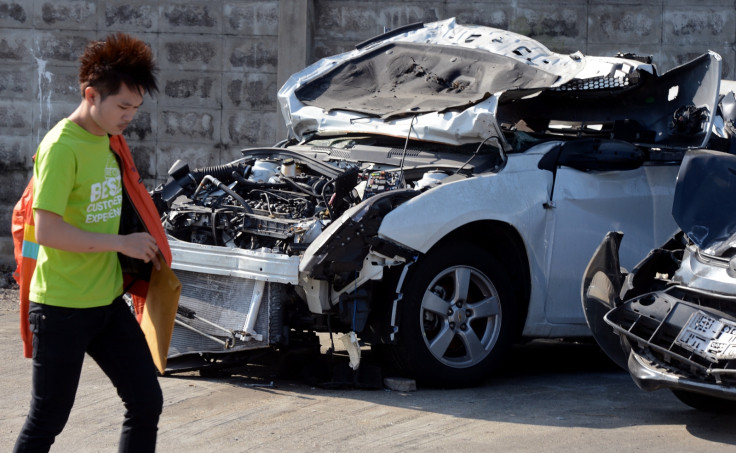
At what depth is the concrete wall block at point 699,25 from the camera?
33.3 feet

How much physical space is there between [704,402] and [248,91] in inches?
245

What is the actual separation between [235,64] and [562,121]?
3934 millimetres

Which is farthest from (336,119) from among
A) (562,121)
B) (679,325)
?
(679,325)

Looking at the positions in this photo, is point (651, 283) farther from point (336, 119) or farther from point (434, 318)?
point (336, 119)

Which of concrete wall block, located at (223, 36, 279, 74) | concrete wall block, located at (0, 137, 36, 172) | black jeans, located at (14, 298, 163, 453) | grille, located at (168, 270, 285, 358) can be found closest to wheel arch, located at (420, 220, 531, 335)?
grille, located at (168, 270, 285, 358)

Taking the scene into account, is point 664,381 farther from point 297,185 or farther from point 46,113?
point 46,113

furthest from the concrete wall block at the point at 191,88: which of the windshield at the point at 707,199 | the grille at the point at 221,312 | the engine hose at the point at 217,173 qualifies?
the windshield at the point at 707,199

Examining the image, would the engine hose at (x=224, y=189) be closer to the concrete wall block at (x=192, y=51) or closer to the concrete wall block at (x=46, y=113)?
the concrete wall block at (x=192, y=51)

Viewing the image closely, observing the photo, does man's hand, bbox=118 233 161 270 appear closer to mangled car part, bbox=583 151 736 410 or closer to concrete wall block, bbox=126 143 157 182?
mangled car part, bbox=583 151 736 410

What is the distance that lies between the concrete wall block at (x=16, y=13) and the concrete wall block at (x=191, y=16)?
4.69ft

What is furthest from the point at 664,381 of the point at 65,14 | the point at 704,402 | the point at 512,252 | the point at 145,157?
the point at 65,14

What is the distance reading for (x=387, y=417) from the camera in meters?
5.54

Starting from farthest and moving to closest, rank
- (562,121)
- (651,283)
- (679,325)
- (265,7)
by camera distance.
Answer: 1. (265,7)
2. (562,121)
3. (651,283)
4. (679,325)

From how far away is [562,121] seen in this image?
8031mm
